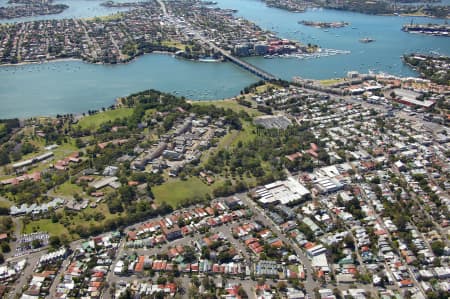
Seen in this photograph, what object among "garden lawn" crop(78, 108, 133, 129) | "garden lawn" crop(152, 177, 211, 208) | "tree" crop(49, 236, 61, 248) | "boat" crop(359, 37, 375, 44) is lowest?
"tree" crop(49, 236, 61, 248)

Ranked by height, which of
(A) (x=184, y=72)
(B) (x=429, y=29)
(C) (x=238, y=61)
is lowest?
(A) (x=184, y=72)

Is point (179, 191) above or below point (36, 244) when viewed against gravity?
above

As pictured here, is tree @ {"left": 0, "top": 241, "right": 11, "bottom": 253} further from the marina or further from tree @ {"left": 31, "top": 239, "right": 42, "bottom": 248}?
the marina

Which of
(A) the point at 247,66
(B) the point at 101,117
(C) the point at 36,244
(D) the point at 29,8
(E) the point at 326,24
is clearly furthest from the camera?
(D) the point at 29,8

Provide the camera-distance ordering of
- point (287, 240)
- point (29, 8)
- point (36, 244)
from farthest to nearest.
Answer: point (29, 8), point (287, 240), point (36, 244)

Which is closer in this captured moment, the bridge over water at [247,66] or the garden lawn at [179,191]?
the garden lawn at [179,191]

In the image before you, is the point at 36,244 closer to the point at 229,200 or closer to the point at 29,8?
the point at 229,200

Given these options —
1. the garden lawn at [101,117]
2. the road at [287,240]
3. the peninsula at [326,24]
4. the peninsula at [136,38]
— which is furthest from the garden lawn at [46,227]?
the peninsula at [326,24]

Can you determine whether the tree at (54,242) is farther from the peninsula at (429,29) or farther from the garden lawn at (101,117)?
the peninsula at (429,29)

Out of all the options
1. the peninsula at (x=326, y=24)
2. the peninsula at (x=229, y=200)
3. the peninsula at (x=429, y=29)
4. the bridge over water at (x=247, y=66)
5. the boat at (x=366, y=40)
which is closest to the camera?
the peninsula at (x=229, y=200)

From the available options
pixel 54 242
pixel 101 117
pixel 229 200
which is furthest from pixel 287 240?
pixel 101 117

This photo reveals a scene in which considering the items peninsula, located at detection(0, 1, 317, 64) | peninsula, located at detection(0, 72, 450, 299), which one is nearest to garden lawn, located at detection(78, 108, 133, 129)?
peninsula, located at detection(0, 72, 450, 299)

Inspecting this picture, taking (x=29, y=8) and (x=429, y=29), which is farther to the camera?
(x=29, y=8)
